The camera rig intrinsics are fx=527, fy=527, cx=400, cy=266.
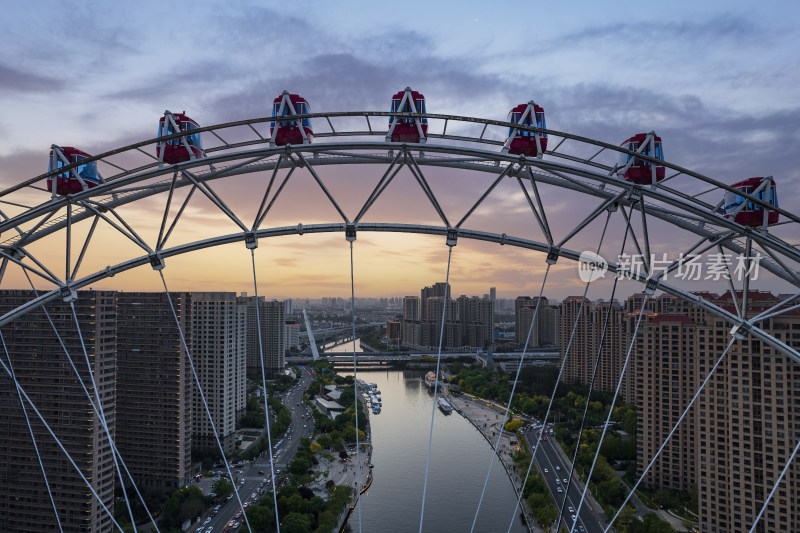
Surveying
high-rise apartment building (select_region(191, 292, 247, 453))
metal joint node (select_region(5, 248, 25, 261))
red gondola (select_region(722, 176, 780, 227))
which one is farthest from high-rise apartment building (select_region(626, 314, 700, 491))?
metal joint node (select_region(5, 248, 25, 261))

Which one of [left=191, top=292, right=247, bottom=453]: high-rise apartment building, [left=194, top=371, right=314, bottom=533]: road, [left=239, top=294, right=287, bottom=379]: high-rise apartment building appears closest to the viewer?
[left=194, top=371, right=314, bottom=533]: road

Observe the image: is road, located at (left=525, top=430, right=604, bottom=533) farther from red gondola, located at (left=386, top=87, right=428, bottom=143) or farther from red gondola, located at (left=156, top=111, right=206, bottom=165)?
red gondola, located at (left=156, top=111, right=206, bottom=165)

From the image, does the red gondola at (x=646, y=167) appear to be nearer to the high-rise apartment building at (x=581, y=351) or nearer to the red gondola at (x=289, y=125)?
the red gondola at (x=289, y=125)

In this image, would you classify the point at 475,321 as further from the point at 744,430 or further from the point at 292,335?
the point at 744,430

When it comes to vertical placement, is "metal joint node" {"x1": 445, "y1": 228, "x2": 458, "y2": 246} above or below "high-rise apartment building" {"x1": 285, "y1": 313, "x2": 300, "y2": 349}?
above

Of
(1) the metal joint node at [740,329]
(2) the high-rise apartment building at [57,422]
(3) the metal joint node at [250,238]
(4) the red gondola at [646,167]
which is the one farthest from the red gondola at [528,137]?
(2) the high-rise apartment building at [57,422]

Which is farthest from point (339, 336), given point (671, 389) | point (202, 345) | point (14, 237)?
point (14, 237)

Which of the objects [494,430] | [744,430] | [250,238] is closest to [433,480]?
[494,430]
